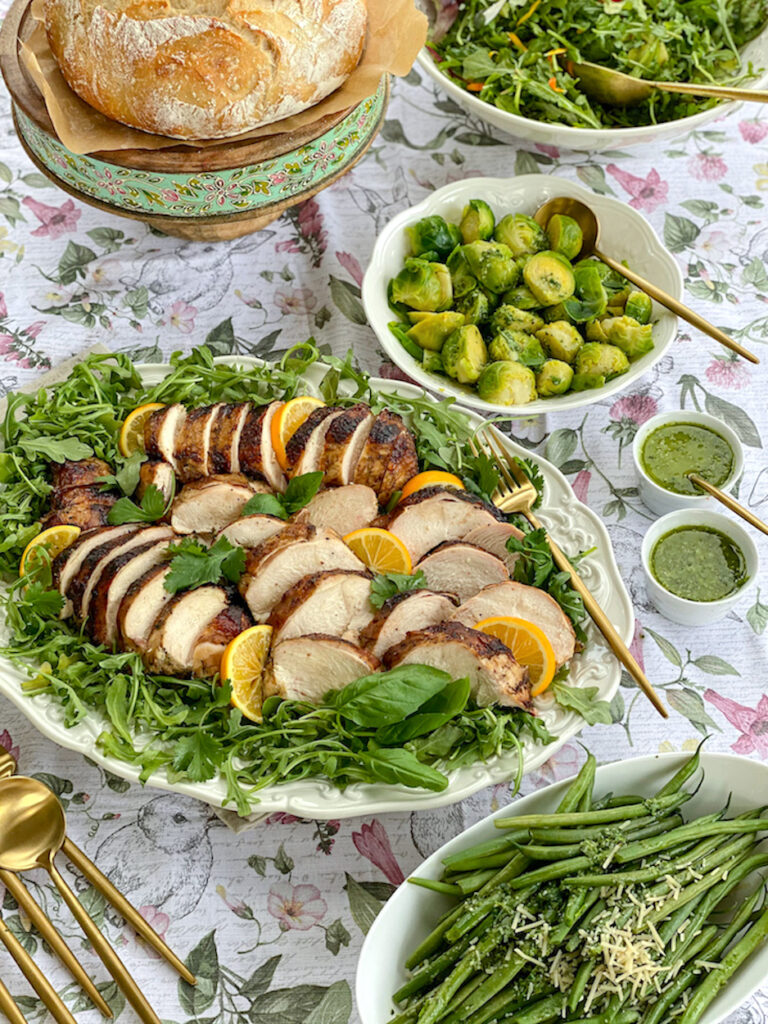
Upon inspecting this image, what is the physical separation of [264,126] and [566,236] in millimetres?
967

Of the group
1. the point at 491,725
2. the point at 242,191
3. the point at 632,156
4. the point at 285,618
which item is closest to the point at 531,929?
the point at 491,725

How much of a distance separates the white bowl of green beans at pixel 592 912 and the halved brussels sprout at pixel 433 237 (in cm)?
167

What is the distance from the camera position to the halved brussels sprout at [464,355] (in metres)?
2.79

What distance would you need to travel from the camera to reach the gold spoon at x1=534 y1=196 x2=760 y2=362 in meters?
2.91

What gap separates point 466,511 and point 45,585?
1.03 m

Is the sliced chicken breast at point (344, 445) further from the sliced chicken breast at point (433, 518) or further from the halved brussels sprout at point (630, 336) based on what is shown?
the halved brussels sprout at point (630, 336)

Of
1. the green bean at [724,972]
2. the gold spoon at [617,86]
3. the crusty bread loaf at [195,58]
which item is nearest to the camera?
the green bean at [724,972]

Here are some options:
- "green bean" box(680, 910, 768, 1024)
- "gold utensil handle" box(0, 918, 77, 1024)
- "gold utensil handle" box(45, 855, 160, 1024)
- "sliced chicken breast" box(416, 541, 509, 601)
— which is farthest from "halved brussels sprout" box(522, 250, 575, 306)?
"gold utensil handle" box(0, 918, 77, 1024)

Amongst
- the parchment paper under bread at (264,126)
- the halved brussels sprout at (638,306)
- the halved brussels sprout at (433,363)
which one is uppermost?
the parchment paper under bread at (264,126)

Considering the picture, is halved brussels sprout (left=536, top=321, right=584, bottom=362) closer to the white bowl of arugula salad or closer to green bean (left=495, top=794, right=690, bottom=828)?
the white bowl of arugula salad

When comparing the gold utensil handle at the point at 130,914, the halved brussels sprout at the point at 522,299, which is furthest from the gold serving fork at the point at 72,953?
the halved brussels sprout at the point at 522,299

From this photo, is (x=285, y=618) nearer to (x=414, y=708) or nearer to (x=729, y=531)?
(x=414, y=708)

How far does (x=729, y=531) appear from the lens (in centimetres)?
258

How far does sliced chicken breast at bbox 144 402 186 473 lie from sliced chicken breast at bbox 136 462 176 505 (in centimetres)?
3
